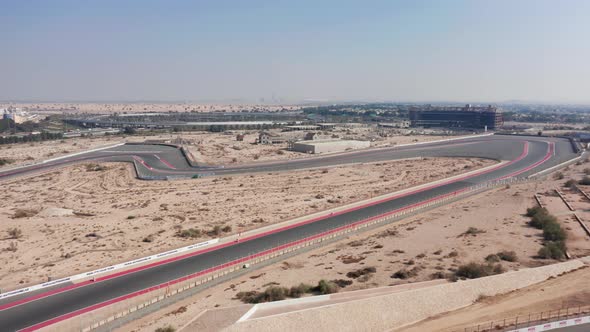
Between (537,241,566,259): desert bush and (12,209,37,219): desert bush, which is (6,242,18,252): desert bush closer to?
(12,209,37,219): desert bush

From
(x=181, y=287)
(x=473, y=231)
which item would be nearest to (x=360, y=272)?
(x=181, y=287)

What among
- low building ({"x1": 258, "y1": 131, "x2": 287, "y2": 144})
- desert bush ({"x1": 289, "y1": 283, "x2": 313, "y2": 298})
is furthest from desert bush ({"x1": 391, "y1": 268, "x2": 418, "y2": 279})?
low building ({"x1": 258, "y1": 131, "x2": 287, "y2": 144})

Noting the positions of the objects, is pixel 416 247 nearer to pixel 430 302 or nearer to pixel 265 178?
pixel 430 302

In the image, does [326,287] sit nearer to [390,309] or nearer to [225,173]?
[390,309]

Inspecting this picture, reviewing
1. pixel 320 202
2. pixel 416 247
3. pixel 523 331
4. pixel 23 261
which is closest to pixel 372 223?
pixel 416 247

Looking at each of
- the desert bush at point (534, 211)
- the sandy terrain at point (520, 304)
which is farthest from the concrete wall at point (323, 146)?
the sandy terrain at point (520, 304)

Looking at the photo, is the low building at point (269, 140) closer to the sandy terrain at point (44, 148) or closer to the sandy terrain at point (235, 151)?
the sandy terrain at point (235, 151)

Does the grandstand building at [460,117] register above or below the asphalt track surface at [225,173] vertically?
above
